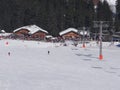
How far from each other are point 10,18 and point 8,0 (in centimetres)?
925

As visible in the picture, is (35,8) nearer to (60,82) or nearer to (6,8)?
(6,8)

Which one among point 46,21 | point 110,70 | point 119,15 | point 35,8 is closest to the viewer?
point 110,70

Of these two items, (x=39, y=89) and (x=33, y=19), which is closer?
(x=39, y=89)

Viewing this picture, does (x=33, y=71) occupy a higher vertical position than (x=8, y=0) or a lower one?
lower

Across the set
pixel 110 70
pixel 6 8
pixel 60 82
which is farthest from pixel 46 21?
pixel 60 82

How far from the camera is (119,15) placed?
122 meters

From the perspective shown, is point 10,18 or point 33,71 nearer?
point 33,71

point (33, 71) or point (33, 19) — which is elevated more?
point (33, 19)

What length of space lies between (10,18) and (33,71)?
84565 mm

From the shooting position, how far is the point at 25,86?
2025cm

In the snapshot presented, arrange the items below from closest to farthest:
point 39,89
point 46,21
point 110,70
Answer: point 39,89, point 110,70, point 46,21

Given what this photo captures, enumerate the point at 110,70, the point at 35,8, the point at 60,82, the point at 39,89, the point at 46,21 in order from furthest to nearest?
the point at 35,8
the point at 46,21
the point at 110,70
the point at 60,82
the point at 39,89

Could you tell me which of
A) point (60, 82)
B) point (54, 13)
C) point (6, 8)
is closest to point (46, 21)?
point (54, 13)

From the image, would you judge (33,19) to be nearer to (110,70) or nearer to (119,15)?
(119,15)
